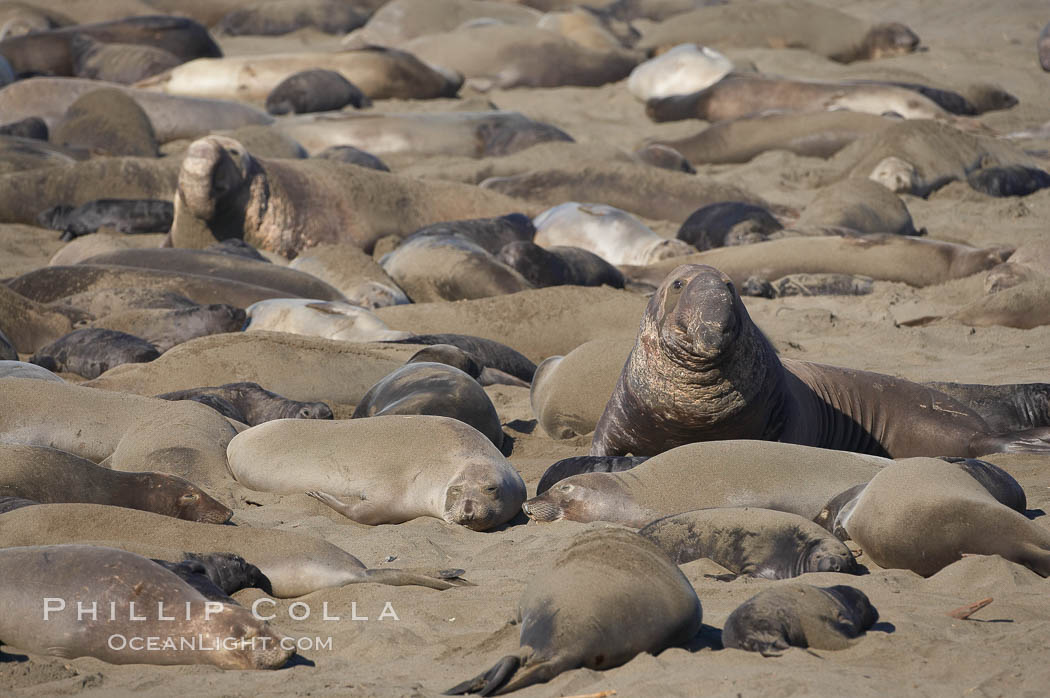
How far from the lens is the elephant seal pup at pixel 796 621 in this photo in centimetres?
292

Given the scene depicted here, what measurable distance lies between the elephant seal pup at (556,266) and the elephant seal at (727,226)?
3.76ft

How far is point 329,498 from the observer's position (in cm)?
464

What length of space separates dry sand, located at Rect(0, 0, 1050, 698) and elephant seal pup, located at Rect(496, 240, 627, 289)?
803mm

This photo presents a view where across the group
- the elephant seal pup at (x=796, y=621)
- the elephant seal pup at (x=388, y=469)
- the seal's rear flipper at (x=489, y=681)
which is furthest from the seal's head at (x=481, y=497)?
the seal's rear flipper at (x=489, y=681)

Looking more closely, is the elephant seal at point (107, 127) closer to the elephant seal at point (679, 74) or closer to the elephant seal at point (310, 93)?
the elephant seal at point (310, 93)

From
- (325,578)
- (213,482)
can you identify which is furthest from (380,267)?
(325,578)

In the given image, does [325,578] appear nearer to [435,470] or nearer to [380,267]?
[435,470]

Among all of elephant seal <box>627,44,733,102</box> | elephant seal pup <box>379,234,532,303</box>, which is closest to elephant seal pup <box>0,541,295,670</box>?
elephant seal pup <box>379,234,532,303</box>

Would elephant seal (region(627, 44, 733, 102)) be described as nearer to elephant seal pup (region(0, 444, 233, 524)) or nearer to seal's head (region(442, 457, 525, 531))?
seal's head (region(442, 457, 525, 531))

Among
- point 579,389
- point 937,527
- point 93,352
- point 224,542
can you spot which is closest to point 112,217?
point 93,352

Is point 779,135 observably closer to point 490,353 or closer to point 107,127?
point 107,127

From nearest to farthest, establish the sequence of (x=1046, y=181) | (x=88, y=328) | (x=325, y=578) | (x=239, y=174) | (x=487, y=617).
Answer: (x=487, y=617) → (x=325, y=578) → (x=88, y=328) → (x=239, y=174) → (x=1046, y=181)

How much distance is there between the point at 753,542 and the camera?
379cm

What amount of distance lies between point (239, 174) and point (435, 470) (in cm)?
569
